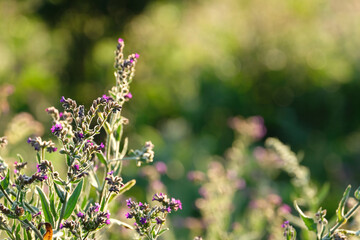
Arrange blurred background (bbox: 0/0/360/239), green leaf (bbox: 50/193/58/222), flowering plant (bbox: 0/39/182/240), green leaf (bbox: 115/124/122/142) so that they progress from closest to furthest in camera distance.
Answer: flowering plant (bbox: 0/39/182/240) → green leaf (bbox: 50/193/58/222) → green leaf (bbox: 115/124/122/142) → blurred background (bbox: 0/0/360/239)

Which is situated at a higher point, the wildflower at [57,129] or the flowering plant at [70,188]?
the wildflower at [57,129]

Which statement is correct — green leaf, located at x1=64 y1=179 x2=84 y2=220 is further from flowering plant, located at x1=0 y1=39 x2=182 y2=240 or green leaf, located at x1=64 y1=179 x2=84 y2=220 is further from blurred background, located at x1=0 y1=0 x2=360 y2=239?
blurred background, located at x1=0 y1=0 x2=360 y2=239

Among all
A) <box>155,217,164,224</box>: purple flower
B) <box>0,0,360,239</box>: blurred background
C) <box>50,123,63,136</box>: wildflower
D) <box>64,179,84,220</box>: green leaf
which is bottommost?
<box>155,217,164,224</box>: purple flower

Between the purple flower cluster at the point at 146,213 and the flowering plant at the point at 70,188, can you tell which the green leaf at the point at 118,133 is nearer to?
the flowering plant at the point at 70,188

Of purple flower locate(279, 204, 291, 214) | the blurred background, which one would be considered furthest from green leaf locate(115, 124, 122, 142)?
the blurred background

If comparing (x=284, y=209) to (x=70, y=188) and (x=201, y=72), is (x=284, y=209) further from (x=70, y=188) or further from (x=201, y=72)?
(x=201, y=72)

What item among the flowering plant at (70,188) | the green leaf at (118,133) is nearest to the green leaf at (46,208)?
the flowering plant at (70,188)

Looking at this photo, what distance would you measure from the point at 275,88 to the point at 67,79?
10.3 feet

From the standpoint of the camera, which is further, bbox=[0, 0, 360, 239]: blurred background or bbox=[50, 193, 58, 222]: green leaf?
bbox=[0, 0, 360, 239]: blurred background

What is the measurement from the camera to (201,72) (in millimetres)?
6551

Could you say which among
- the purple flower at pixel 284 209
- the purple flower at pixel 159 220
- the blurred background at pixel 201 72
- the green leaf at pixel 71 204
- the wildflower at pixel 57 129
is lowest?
the purple flower at pixel 159 220

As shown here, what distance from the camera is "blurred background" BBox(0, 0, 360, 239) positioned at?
5.42 metres

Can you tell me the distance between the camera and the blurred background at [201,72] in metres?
5.42

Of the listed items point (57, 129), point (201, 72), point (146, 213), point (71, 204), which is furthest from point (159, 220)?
point (201, 72)
